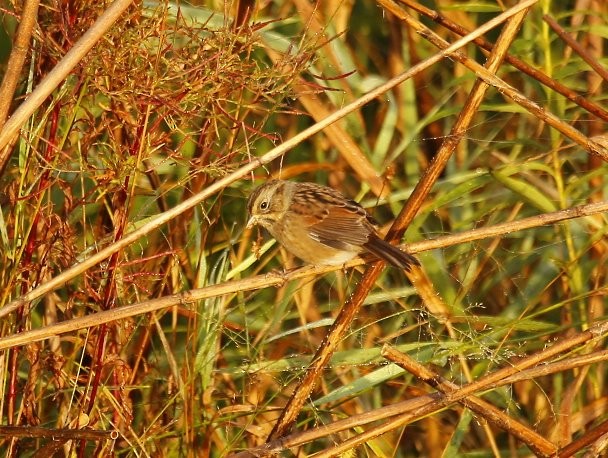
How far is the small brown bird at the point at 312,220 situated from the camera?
11.2ft

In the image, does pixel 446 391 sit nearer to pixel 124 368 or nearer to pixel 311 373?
pixel 311 373

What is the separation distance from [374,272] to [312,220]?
765mm

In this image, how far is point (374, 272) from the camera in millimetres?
2936

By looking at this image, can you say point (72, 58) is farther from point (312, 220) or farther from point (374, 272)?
point (312, 220)

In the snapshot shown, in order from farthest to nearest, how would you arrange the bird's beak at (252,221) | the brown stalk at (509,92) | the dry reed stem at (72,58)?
the bird's beak at (252,221), the brown stalk at (509,92), the dry reed stem at (72,58)

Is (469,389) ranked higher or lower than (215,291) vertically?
lower

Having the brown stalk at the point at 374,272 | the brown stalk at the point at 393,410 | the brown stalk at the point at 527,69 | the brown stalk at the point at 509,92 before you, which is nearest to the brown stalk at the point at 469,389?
the brown stalk at the point at 393,410

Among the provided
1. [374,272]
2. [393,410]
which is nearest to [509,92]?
[374,272]

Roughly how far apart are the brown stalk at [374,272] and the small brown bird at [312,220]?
352mm

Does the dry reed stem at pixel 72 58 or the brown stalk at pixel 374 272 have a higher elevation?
the dry reed stem at pixel 72 58

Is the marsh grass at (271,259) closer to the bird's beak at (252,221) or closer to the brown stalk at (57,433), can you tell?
the brown stalk at (57,433)

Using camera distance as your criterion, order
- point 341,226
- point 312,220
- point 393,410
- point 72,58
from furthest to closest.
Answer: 1. point 312,220
2. point 341,226
3. point 393,410
4. point 72,58

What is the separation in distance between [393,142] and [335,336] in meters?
1.86

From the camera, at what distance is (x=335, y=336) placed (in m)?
2.74
